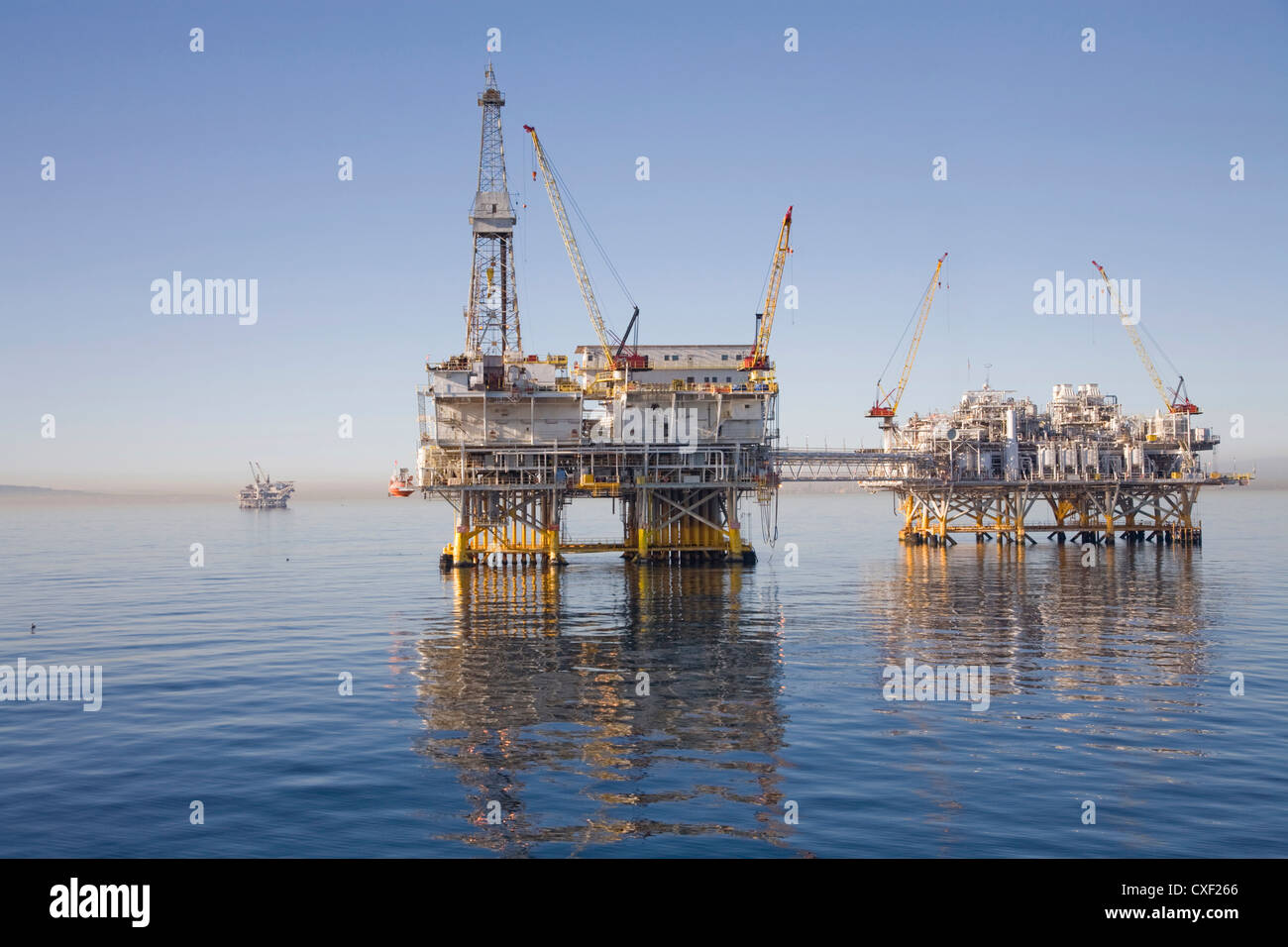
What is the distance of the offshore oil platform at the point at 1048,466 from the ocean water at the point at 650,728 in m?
42.0

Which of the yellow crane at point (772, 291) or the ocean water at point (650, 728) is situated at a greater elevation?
the yellow crane at point (772, 291)

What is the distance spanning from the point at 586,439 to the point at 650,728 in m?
54.5

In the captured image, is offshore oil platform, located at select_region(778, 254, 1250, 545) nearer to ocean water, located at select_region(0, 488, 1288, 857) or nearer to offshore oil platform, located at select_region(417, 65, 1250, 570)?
offshore oil platform, located at select_region(417, 65, 1250, 570)

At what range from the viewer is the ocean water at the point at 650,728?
19.8 metres

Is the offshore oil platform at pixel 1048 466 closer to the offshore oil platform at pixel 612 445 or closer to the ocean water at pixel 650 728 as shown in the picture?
the offshore oil platform at pixel 612 445

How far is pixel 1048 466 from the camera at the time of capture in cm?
10469

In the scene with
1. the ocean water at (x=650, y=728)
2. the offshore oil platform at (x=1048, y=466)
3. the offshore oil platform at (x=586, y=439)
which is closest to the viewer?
the ocean water at (x=650, y=728)

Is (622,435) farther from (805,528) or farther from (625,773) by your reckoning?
(805,528)

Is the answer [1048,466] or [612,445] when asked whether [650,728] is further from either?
[1048,466]

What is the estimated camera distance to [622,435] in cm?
8181

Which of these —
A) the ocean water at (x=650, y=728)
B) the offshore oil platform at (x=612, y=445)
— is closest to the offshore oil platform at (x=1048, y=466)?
the offshore oil platform at (x=612, y=445)

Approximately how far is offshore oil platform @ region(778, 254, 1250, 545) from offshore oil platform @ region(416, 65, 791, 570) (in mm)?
18932

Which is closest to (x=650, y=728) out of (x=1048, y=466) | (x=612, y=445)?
(x=612, y=445)

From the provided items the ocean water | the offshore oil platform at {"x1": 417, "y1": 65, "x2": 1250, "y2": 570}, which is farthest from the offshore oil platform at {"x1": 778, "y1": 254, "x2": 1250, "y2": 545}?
the ocean water
